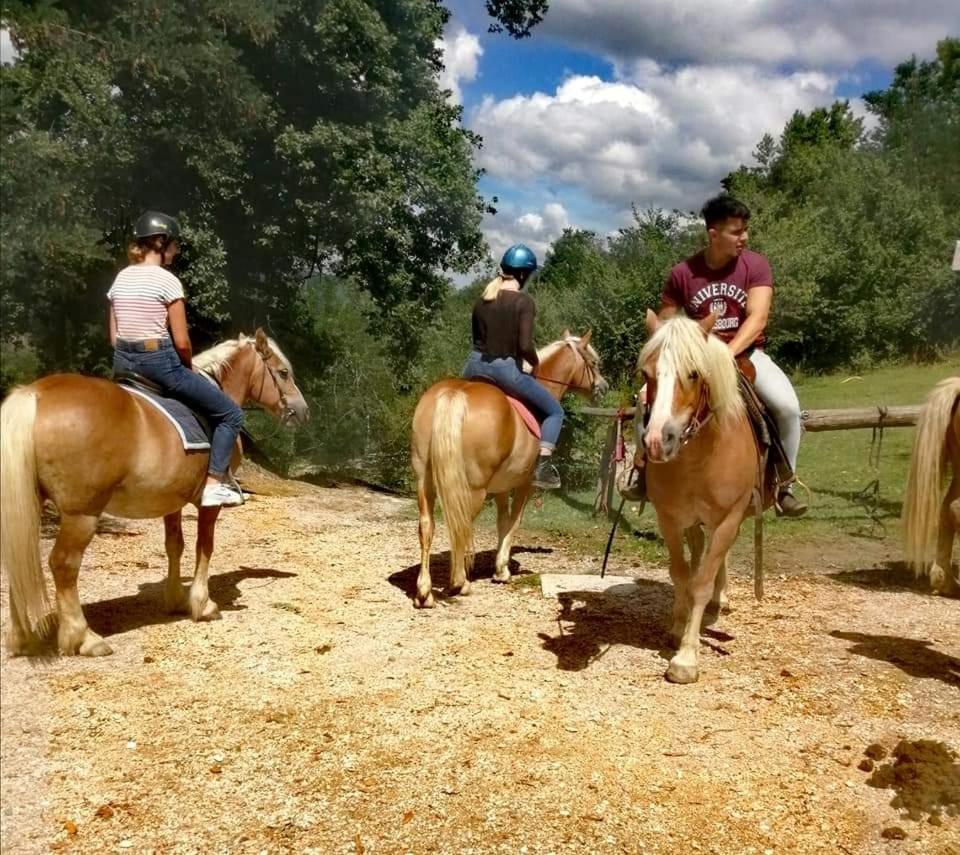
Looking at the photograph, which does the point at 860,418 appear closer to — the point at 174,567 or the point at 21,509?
the point at 174,567

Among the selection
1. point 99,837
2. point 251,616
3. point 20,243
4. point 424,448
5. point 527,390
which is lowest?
Result: point 251,616

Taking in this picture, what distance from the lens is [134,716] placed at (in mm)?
3225

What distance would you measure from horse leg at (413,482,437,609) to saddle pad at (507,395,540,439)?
96 cm

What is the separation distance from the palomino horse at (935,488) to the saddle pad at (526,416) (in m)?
2.69

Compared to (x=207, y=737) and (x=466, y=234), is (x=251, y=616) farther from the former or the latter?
(x=466, y=234)

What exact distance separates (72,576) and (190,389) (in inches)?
48.8

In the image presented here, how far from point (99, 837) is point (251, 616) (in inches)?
109

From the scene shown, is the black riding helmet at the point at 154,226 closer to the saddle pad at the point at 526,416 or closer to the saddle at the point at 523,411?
the saddle at the point at 523,411

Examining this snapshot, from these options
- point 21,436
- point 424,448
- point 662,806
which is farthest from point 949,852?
point 21,436

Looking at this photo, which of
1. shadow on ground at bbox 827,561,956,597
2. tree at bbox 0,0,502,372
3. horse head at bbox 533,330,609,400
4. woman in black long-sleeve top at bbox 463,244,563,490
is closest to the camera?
tree at bbox 0,0,502,372

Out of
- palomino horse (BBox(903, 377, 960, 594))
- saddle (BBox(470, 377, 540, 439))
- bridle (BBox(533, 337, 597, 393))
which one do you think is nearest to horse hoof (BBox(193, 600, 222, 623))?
saddle (BBox(470, 377, 540, 439))

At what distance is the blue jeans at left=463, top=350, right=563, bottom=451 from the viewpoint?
5.79 metres

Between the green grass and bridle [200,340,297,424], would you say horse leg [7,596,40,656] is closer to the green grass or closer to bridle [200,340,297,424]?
bridle [200,340,297,424]

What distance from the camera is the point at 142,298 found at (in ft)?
13.3
